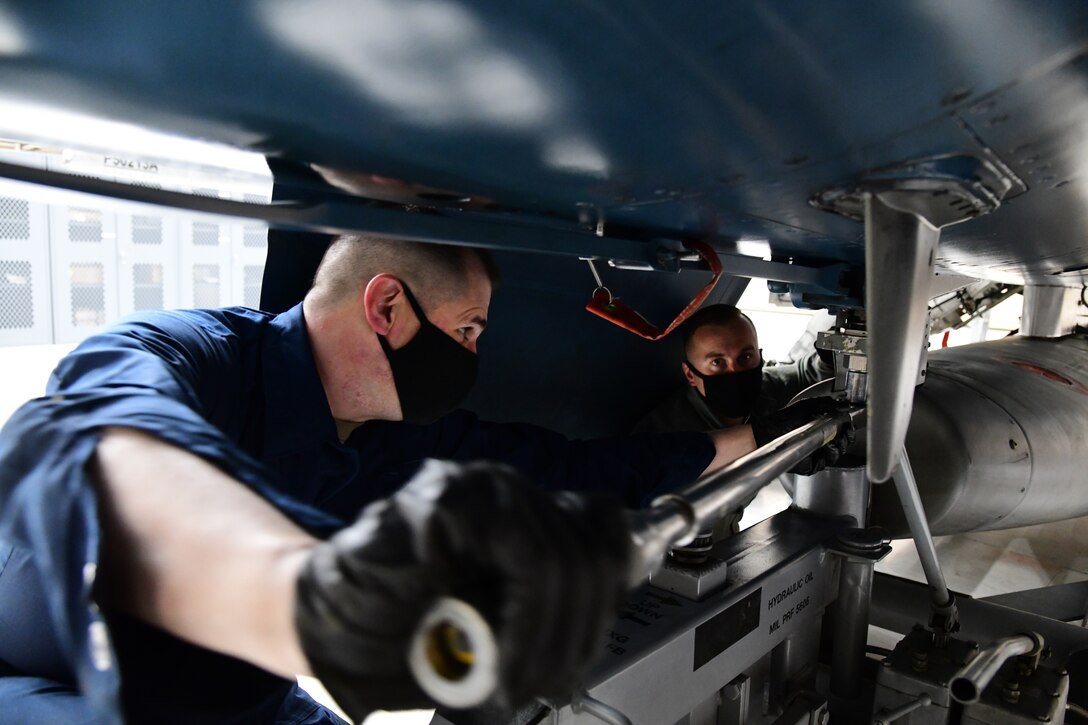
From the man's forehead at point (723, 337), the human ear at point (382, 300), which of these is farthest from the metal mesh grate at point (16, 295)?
the man's forehead at point (723, 337)

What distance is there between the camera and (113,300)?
2473 mm

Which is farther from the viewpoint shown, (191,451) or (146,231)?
(146,231)

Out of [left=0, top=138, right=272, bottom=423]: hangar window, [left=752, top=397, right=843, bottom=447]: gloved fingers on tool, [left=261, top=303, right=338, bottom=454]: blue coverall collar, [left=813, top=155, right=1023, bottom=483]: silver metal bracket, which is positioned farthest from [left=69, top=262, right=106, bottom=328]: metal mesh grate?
[left=813, top=155, right=1023, bottom=483]: silver metal bracket

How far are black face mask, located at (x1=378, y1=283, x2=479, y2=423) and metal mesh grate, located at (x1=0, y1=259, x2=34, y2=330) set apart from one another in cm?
185

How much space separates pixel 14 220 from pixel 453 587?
2.51 metres

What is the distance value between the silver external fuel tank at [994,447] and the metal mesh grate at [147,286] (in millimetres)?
2402

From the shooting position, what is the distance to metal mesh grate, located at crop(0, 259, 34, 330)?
2.14 metres

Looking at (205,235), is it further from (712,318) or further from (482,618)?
(482,618)

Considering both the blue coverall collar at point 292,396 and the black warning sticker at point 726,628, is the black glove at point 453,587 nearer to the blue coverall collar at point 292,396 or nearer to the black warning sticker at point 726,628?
the blue coverall collar at point 292,396

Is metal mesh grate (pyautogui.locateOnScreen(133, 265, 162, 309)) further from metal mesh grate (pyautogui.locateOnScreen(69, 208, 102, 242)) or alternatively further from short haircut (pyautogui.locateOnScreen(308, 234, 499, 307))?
short haircut (pyautogui.locateOnScreen(308, 234, 499, 307))

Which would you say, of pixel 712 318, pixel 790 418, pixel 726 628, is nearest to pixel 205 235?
pixel 712 318

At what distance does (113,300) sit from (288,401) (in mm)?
1937

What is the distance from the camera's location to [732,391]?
1.64m

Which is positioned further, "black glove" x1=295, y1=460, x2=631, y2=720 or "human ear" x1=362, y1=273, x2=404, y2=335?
"human ear" x1=362, y1=273, x2=404, y2=335
